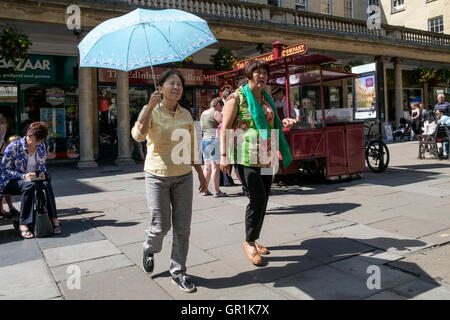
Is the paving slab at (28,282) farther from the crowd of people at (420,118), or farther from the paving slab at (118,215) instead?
the crowd of people at (420,118)

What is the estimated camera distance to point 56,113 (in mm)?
15180

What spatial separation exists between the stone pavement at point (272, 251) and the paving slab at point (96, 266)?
1cm

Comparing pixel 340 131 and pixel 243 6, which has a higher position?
pixel 243 6

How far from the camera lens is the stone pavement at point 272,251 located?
3.33 m

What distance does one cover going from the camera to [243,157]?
12.9ft

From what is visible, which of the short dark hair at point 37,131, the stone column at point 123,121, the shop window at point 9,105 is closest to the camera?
the short dark hair at point 37,131

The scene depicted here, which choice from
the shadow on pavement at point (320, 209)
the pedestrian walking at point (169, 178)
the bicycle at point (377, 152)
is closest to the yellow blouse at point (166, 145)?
the pedestrian walking at point (169, 178)

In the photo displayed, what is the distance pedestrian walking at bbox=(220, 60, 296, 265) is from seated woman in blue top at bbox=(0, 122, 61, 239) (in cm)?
275

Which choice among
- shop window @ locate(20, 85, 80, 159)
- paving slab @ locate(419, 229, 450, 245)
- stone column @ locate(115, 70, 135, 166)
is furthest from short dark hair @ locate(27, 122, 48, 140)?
shop window @ locate(20, 85, 80, 159)

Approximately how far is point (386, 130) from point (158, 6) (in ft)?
44.8

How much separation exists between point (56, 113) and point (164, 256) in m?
12.8

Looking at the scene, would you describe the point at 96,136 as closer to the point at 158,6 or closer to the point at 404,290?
the point at 158,6
